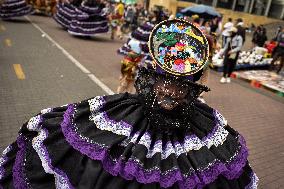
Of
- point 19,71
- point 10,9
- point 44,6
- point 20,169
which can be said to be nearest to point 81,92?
point 19,71

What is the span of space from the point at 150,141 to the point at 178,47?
26.7 inches

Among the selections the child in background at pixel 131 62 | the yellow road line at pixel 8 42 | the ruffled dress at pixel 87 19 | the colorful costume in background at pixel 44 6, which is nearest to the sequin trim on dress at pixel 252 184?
the child in background at pixel 131 62

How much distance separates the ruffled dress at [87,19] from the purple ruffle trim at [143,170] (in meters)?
14.8

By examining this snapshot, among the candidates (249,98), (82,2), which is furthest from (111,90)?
(82,2)

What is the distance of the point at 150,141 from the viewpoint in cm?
229

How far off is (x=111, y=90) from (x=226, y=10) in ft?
118

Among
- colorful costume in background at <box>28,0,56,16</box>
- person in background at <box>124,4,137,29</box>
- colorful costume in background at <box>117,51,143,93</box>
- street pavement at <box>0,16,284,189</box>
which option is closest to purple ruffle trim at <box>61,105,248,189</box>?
street pavement at <box>0,16,284,189</box>

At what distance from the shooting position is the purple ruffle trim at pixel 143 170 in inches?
82.4

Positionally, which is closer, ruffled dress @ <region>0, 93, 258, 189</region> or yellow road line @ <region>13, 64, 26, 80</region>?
ruffled dress @ <region>0, 93, 258, 189</region>

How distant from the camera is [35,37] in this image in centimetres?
1513

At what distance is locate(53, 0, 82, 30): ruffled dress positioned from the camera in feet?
57.3

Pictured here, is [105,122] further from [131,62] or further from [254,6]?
[254,6]

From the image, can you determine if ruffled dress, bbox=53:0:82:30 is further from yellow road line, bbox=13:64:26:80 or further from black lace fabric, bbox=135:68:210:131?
black lace fabric, bbox=135:68:210:131

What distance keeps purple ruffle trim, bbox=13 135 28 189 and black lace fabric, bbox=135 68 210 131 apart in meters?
1.03
